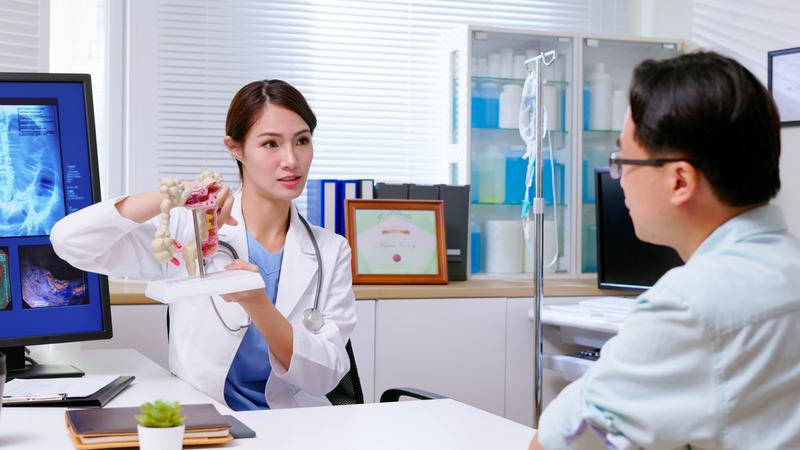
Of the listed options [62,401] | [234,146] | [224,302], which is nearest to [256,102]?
[234,146]

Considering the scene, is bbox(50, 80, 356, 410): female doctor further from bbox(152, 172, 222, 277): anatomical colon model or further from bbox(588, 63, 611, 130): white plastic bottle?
bbox(588, 63, 611, 130): white plastic bottle

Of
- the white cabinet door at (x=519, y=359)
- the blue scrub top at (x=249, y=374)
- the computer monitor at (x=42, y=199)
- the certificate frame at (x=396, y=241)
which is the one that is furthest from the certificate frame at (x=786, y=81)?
the computer monitor at (x=42, y=199)

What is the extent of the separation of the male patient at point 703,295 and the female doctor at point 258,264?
3.63ft

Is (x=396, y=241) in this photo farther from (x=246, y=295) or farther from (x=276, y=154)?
(x=246, y=295)

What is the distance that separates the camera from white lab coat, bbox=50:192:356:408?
2.09 metres

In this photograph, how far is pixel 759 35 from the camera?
352 cm

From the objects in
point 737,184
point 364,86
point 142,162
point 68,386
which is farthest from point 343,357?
point 364,86

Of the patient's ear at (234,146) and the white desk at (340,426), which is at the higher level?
the patient's ear at (234,146)

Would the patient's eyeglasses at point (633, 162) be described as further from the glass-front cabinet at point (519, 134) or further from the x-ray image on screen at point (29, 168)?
the glass-front cabinet at point (519, 134)

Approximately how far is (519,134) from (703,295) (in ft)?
10.0

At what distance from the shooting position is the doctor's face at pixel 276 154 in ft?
7.66

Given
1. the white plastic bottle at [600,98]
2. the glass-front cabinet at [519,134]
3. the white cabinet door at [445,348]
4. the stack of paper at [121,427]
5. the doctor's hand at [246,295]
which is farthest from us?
the white plastic bottle at [600,98]

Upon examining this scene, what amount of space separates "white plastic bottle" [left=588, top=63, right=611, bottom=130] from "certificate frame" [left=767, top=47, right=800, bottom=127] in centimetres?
74

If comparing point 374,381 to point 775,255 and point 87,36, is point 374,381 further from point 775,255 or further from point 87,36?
point 775,255
